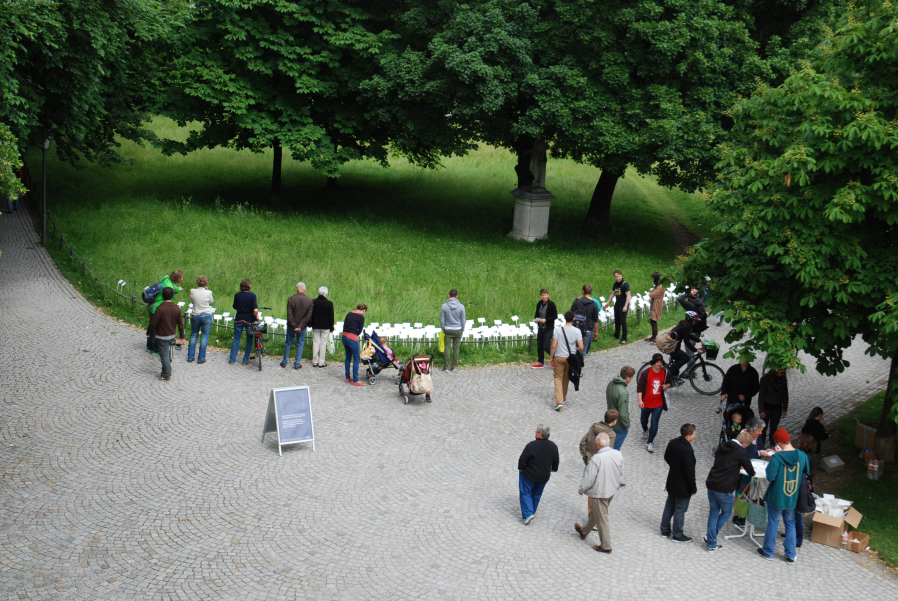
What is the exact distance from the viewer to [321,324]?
48.1ft

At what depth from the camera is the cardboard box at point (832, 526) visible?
9570 millimetres

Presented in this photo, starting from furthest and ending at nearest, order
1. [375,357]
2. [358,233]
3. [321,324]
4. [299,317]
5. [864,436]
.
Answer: [358,233], [321,324], [299,317], [375,357], [864,436]

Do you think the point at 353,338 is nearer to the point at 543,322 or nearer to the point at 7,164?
the point at 543,322

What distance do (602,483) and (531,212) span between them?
19.7 m

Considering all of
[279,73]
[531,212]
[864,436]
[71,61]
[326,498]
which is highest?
[279,73]

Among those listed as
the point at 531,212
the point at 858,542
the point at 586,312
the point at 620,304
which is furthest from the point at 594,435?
the point at 531,212

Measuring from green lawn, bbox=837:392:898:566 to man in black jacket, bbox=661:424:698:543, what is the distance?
9.04 ft

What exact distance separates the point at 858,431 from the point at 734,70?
15925mm

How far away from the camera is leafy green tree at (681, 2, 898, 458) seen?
10.0 meters

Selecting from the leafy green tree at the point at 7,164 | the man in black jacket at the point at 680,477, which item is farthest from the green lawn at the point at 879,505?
the leafy green tree at the point at 7,164

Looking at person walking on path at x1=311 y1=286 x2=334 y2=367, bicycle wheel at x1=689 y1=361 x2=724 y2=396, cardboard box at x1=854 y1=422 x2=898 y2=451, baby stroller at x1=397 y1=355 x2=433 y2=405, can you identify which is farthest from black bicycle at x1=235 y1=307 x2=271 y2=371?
cardboard box at x1=854 y1=422 x2=898 y2=451

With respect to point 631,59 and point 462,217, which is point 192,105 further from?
point 631,59

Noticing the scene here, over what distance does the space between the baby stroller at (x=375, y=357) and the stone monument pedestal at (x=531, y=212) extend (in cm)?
1462

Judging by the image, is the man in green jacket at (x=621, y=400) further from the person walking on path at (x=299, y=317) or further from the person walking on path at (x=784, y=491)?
the person walking on path at (x=299, y=317)
